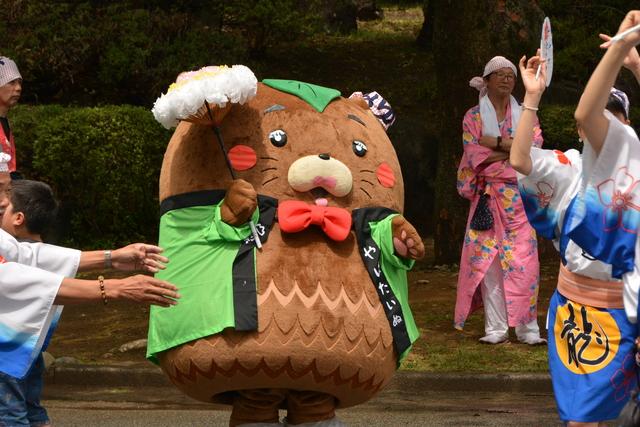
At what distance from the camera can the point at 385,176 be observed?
618 centimetres

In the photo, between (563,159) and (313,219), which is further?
(313,219)

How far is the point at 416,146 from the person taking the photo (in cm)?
1529

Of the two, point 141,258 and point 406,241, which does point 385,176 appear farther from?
point 141,258

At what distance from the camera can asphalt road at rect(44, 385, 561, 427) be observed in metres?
7.86

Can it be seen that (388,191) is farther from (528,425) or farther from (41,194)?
(528,425)

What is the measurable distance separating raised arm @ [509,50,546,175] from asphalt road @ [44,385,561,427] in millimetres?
2837

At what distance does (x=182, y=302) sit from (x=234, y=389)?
0.46 meters

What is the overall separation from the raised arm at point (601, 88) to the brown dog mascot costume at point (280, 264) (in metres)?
1.01

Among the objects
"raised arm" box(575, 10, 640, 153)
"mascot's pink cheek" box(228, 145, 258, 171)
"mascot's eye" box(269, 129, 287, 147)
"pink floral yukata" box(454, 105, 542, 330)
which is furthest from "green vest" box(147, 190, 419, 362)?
"pink floral yukata" box(454, 105, 542, 330)

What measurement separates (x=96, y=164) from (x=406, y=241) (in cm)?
776

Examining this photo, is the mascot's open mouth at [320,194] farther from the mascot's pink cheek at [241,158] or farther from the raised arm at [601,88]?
the raised arm at [601,88]

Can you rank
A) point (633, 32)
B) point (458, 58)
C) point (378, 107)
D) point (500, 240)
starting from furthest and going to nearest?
point (458, 58) < point (500, 240) < point (378, 107) < point (633, 32)

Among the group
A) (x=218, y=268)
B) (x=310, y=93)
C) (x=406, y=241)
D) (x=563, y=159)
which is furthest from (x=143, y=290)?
(x=563, y=159)

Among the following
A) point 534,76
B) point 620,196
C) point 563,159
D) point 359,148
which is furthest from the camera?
point 359,148
